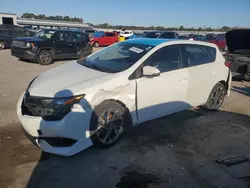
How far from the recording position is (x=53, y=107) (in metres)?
3.38

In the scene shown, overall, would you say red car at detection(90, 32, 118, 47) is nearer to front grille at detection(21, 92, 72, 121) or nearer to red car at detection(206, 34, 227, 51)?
red car at detection(206, 34, 227, 51)

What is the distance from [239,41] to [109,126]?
7.20 m

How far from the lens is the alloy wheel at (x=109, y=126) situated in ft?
12.4

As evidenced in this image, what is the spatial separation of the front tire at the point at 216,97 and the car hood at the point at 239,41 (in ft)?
10.9

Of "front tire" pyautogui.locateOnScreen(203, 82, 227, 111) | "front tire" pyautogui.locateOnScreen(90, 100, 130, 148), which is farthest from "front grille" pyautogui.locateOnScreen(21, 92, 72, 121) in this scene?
"front tire" pyautogui.locateOnScreen(203, 82, 227, 111)

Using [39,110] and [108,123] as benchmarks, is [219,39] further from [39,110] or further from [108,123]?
[39,110]

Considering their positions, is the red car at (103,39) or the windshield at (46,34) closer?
the windshield at (46,34)

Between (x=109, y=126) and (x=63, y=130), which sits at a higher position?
(x=63, y=130)

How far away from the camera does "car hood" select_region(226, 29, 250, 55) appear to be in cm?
855

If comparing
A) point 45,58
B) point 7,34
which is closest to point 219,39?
point 45,58

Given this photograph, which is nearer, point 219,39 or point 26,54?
point 26,54

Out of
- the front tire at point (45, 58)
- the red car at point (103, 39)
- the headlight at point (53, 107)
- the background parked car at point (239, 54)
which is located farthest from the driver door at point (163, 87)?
the red car at point (103, 39)

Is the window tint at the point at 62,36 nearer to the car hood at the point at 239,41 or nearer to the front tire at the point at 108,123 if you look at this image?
the car hood at the point at 239,41

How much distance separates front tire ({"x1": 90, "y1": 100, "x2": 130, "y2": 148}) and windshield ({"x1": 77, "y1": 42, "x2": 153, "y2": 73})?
0.62 m
